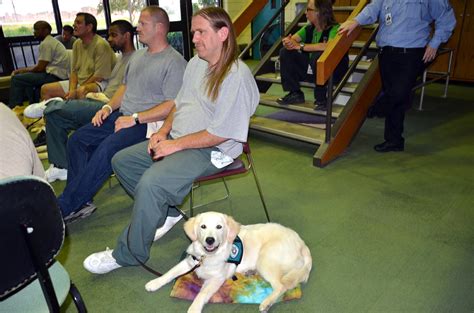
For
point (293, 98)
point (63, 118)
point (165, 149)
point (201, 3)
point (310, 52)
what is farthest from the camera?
point (201, 3)

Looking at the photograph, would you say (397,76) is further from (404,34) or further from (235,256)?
(235,256)

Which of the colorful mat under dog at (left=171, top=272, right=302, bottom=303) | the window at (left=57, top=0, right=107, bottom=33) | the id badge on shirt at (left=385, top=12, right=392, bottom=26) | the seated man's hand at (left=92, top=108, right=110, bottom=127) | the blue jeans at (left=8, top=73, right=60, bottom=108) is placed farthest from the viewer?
the window at (left=57, top=0, right=107, bottom=33)

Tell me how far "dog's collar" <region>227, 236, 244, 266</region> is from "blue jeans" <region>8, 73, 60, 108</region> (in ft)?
13.6

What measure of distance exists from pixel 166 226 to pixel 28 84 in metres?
3.73

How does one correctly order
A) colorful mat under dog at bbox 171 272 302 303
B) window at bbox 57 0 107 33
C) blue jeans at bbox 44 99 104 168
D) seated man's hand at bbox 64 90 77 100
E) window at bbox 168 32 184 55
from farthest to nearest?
window at bbox 168 32 184 55, window at bbox 57 0 107 33, seated man's hand at bbox 64 90 77 100, blue jeans at bbox 44 99 104 168, colorful mat under dog at bbox 171 272 302 303

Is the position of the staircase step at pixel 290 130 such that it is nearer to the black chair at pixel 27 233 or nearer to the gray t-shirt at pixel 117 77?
the gray t-shirt at pixel 117 77

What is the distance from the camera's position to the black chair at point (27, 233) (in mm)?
905

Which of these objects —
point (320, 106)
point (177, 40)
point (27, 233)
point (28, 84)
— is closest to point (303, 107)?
point (320, 106)

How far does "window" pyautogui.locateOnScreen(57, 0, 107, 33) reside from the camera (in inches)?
260

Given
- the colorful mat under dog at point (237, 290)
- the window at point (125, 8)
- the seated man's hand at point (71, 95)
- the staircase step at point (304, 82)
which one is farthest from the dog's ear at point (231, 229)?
the window at point (125, 8)

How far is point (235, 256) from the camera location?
6.05ft

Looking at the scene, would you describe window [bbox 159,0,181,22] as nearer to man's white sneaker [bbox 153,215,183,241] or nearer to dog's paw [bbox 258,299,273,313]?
man's white sneaker [bbox 153,215,183,241]

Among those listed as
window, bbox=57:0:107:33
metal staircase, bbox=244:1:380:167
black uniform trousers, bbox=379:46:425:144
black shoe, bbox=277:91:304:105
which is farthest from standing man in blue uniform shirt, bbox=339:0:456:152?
window, bbox=57:0:107:33

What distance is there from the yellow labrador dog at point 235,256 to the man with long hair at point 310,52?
199 cm
